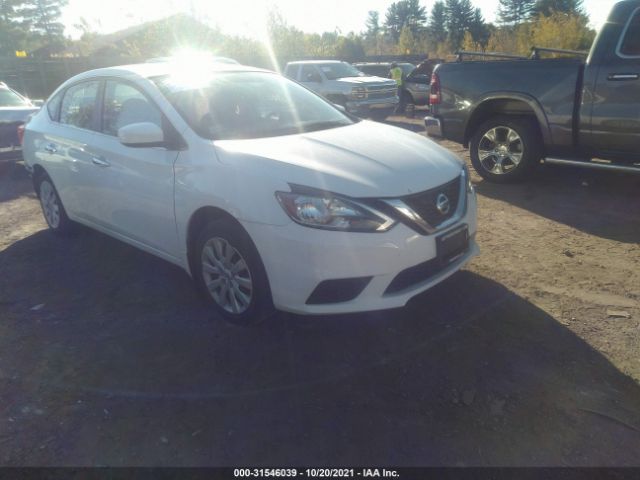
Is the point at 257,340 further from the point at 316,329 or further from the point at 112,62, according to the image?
the point at 112,62

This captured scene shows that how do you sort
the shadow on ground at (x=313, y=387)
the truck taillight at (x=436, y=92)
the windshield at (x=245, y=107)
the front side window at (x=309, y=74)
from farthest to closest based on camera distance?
1. the front side window at (x=309, y=74)
2. the truck taillight at (x=436, y=92)
3. the windshield at (x=245, y=107)
4. the shadow on ground at (x=313, y=387)

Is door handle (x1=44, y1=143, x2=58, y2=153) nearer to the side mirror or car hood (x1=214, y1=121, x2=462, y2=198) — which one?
the side mirror

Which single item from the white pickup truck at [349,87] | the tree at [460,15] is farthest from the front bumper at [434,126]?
the tree at [460,15]

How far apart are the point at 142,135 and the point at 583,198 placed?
494cm

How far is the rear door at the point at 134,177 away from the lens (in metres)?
3.56

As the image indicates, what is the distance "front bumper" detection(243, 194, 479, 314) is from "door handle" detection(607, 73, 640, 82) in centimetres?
364

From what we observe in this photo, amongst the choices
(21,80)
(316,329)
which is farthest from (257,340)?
(21,80)

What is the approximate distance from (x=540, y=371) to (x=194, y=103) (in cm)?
287

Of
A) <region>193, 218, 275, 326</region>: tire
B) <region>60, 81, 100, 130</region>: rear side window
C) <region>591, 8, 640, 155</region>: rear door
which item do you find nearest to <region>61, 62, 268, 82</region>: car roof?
<region>60, 81, 100, 130</region>: rear side window

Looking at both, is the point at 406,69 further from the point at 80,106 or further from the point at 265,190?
the point at 265,190

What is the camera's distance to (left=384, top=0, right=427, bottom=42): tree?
101000 millimetres

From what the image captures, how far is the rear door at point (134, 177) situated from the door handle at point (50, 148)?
91cm

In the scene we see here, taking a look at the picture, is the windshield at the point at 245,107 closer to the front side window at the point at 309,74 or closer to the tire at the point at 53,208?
the tire at the point at 53,208

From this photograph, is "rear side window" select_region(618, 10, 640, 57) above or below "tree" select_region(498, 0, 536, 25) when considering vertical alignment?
below
